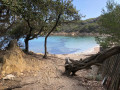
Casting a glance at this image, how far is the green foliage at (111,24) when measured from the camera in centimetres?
1053

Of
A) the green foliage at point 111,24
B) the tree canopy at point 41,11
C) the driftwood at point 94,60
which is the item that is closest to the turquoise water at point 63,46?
the green foliage at point 111,24

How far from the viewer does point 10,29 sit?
1121 cm

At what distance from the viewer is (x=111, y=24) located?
34.6 feet

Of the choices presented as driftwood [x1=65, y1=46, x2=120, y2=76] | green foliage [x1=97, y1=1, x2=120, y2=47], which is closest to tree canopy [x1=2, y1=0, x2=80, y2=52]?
green foliage [x1=97, y1=1, x2=120, y2=47]

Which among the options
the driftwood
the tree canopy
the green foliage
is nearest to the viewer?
the driftwood

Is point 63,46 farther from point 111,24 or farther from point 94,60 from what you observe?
point 94,60

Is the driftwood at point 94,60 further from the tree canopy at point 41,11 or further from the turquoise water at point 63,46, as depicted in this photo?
the turquoise water at point 63,46

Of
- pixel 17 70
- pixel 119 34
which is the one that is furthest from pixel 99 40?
pixel 17 70

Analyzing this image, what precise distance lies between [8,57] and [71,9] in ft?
22.0

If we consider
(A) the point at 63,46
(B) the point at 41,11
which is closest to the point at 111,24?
(B) the point at 41,11

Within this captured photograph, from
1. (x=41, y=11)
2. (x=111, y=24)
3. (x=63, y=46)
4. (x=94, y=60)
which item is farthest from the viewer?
(x=63, y=46)

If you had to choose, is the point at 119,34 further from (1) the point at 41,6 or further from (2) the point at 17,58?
(2) the point at 17,58

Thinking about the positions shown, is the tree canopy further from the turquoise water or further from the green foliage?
the turquoise water

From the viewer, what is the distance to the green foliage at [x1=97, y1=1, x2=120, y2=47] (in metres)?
10.5
